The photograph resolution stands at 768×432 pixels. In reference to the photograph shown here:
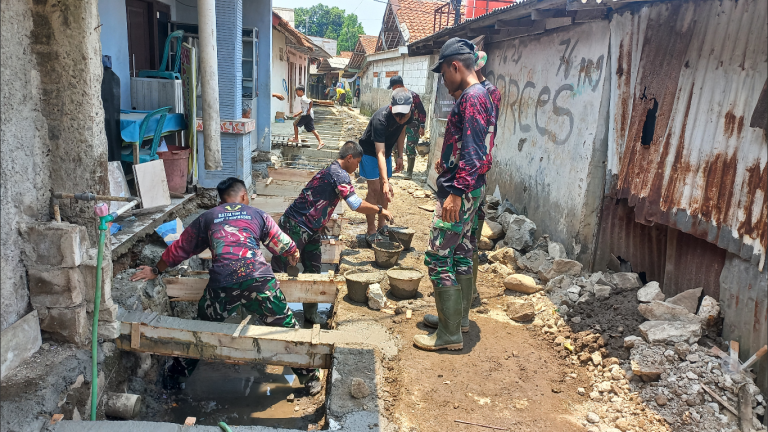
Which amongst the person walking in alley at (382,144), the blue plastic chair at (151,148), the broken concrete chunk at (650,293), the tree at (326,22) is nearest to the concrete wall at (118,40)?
the blue plastic chair at (151,148)

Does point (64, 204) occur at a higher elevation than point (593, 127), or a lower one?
lower

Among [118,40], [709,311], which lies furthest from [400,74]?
[709,311]

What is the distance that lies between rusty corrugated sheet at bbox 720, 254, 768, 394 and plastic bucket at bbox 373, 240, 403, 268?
2709mm

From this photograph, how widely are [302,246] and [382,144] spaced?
1661 mm

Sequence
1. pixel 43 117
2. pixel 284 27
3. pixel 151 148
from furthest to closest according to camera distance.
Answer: pixel 284 27 → pixel 151 148 → pixel 43 117

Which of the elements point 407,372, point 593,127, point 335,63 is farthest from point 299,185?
point 335,63

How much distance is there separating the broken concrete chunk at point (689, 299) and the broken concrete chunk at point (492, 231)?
2578 millimetres

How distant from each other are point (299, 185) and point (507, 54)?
3.76m

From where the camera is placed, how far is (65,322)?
278 centimetres

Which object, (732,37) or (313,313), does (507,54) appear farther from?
(313,313)

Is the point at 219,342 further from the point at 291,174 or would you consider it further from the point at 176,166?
the point at 291,174

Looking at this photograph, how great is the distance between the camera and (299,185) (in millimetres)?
7723

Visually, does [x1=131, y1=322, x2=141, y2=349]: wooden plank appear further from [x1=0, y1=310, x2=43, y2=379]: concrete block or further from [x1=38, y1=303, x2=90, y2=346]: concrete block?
[x1=0, y1=310, x2=43, y2=379]: concrete block

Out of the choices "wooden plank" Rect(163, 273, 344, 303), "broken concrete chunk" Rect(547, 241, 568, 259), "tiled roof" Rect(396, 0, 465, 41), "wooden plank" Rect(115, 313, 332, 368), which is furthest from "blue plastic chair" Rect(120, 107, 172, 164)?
"tiled roof" Rect(396, 0, 465, 41)
